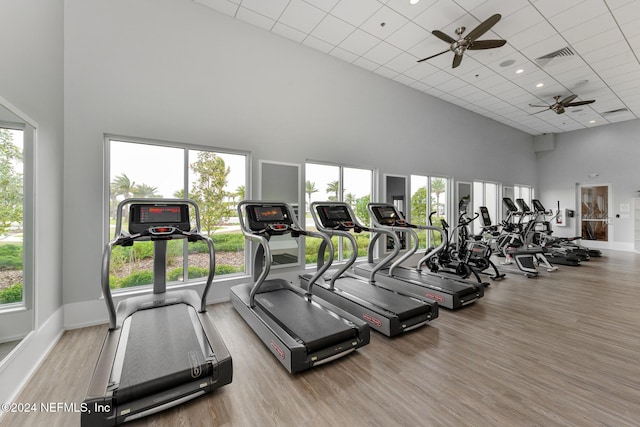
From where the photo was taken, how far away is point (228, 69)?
4.49 meters

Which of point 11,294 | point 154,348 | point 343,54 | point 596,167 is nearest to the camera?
point 154,348

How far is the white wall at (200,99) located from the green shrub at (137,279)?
1.15 ft

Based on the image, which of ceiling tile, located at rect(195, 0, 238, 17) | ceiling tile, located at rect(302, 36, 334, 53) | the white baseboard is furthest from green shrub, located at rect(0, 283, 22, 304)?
ceiling tile, located at rect(302, 36, 334, 53)

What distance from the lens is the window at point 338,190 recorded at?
218 inches

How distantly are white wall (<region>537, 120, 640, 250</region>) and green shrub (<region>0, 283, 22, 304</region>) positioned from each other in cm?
1559

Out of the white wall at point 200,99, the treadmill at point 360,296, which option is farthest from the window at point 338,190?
the treadmill at point 360,296

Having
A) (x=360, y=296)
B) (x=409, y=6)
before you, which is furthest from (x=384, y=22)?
(x=360, y=296)

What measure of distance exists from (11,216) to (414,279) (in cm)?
510

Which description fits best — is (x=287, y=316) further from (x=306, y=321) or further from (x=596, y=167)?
(x=596, y=167)

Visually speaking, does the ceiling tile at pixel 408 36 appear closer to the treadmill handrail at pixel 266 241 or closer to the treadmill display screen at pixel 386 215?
the treadmill display screen at pixel 386 215

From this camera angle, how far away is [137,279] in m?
3.96

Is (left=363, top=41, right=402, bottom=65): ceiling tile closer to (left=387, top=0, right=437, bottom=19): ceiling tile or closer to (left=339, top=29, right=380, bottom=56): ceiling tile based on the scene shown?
(left=339, top=29, right=380, bottom=56): ceiling tile

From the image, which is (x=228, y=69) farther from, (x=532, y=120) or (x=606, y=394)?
(x=532, y=120)

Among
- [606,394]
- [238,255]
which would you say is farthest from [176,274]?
[606,394]
